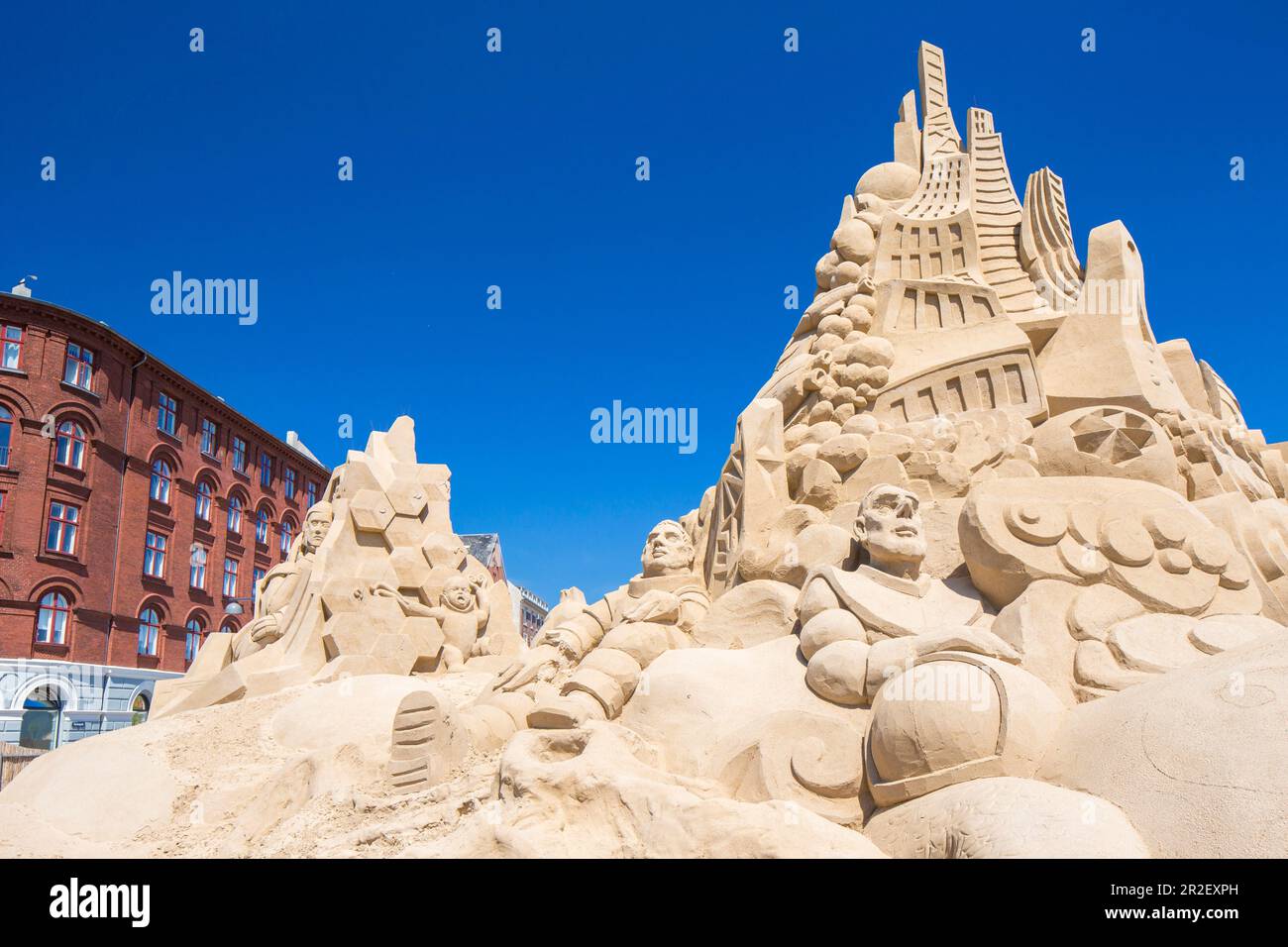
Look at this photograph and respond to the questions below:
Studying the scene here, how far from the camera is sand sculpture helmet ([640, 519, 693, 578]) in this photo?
6.65 metres

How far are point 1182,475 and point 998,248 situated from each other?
2647 mm

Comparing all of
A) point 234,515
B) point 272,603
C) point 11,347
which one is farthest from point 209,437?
point 272,603

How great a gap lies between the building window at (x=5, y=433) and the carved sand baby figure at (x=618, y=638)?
63.5ft

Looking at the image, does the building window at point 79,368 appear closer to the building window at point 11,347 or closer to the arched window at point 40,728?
the building window at point 11,347

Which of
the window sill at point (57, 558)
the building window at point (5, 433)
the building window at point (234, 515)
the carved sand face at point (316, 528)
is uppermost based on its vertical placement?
the building window at point (234, 515)

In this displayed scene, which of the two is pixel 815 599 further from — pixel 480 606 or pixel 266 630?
pixel 266 630

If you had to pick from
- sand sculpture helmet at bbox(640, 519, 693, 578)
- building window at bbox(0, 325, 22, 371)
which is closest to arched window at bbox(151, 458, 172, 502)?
building window at bbox(0, 325, 22, 371)

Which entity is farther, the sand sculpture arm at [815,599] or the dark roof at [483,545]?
the dark roof at [483,545]

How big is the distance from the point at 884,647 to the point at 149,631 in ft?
78.0

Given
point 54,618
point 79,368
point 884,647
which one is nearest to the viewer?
point 884,647

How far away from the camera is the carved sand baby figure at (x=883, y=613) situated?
3.98m

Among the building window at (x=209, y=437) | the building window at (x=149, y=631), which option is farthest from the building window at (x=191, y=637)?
the building window at (x=209, y=437)

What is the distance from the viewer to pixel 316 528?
11125mm

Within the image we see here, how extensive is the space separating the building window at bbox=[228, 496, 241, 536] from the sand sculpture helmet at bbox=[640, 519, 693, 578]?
24176 millimetres
